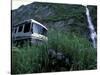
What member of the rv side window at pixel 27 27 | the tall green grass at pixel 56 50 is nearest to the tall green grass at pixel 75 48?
the tall green grass at pixel 56 50

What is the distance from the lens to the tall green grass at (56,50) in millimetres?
1866

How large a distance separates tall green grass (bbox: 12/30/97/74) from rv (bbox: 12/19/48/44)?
0.06m

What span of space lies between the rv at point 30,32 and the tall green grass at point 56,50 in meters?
0.06

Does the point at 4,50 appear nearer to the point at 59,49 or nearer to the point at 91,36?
the point at 59,49

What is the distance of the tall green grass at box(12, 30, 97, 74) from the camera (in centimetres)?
187

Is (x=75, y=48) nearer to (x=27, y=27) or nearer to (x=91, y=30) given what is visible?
(x=91, y=30)

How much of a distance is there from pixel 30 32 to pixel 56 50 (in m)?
0.31

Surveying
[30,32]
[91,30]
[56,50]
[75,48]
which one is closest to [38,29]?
[30,32]

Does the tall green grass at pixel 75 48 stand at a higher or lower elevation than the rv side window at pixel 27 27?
lower

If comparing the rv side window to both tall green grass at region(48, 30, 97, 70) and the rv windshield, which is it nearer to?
the rv windshield

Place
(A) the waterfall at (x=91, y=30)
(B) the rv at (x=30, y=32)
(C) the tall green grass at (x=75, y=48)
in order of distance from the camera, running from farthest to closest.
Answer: (A) the waterfall at (x=91, y=30), (C) the tall green grass at (x=75, y=48), (B) the rv at (x=30, y=32)

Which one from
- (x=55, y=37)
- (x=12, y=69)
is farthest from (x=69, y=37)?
(x=12, y=69)

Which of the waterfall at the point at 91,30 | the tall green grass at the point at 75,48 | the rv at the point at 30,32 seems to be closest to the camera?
the rv at the point at 30,32

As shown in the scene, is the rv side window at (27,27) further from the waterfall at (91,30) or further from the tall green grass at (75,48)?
the waterfall at (91,30)
